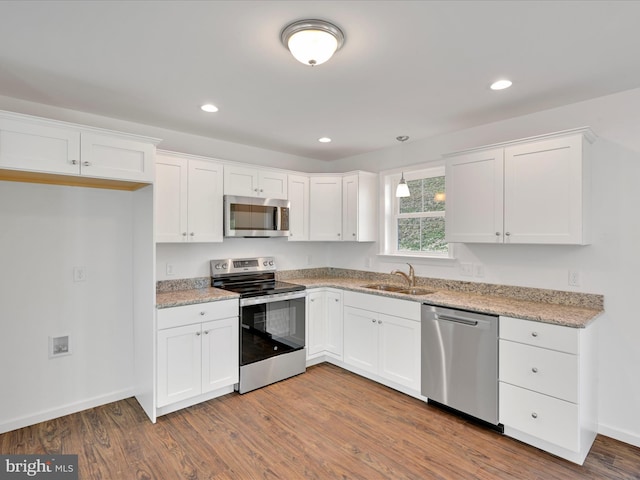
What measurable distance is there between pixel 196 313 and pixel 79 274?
3.43ft

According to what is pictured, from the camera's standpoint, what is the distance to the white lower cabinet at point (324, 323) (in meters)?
3.85

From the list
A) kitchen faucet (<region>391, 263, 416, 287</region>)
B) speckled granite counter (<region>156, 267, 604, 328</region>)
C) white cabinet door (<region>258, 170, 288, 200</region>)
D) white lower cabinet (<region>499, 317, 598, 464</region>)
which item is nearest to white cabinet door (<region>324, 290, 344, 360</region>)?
speckled granite counter (<region>156, 267, 604, 328</region>)

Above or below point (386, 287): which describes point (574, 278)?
above

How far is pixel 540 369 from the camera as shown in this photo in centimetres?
238

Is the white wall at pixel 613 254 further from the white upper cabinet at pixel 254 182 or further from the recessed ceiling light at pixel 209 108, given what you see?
the recessed ceiling light at pixel 209 108

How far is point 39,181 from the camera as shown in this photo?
2689mm

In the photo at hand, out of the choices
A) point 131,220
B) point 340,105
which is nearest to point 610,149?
point 340,105

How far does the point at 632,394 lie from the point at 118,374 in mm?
4166

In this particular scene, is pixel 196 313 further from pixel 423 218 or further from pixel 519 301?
pixel 519 301

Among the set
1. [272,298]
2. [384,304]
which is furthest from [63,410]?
[384,304]

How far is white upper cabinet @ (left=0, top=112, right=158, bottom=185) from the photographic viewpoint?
222 cm

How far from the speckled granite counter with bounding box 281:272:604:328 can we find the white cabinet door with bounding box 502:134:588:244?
0.52 metres

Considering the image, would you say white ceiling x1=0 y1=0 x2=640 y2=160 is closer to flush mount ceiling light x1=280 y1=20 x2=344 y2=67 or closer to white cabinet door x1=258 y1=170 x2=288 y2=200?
flush mount ceiling light x1=280 y1=20 x2=344 y2=67

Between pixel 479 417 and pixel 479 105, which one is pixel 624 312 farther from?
pixel 479 105
